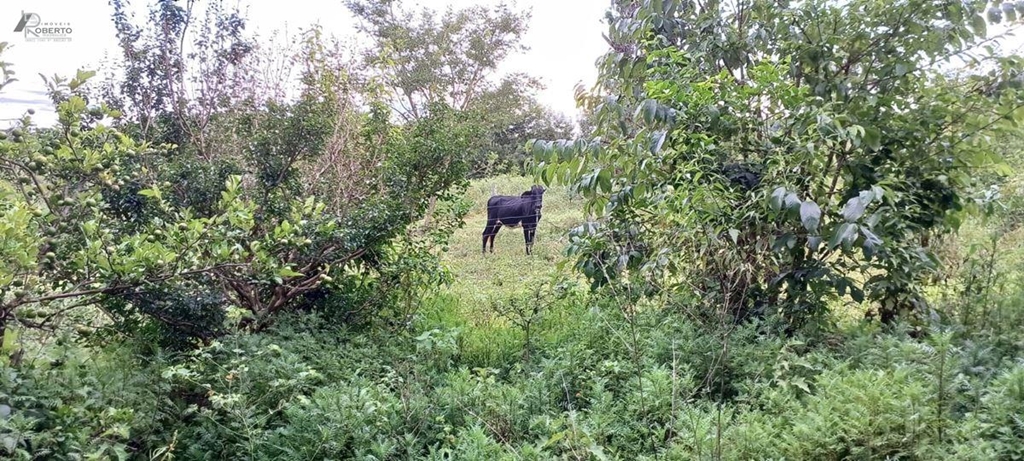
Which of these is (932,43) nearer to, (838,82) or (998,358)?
(838,82)

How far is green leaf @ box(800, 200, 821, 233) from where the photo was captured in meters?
2.16

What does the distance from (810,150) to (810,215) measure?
0.30 metres

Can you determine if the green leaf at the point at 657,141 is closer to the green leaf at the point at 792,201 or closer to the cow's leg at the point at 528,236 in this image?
the green leaf at the point at 792,201

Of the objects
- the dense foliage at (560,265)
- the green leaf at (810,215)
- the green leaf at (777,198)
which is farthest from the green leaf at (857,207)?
the green leaf at (777,198)

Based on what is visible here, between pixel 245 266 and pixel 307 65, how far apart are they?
167 cm

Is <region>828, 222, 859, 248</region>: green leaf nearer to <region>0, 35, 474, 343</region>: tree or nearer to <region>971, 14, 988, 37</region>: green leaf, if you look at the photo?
<region>971, 14, 988, 37</region>: green leaf

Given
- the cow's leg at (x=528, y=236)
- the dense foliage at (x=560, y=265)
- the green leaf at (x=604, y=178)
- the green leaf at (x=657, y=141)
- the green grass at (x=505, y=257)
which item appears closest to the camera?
the dense foliage at (x=560, y=265)

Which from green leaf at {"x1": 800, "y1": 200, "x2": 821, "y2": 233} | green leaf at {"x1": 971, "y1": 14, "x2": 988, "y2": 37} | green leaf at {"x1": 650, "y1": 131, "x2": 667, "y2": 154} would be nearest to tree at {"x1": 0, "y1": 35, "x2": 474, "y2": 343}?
green leaf at {"x1": 650, "y1": 131, "x2": 667, "y2": 154}

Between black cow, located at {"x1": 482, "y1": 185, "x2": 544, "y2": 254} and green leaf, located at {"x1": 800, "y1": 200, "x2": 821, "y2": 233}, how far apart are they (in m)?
4.41

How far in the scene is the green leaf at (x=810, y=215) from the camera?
7.09 ft

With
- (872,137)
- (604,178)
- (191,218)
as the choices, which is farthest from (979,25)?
(191,218)

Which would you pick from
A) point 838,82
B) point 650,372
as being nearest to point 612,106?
point 838,82

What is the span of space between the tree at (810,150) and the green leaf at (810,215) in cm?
8

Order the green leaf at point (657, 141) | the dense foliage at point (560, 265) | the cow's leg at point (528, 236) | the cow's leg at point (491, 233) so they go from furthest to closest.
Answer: the cow's leg at point (491, 233)
the cow's leg at point (528, 236)
the green leaf at point (657, 141)
the dense foliage at point (560, 265)
